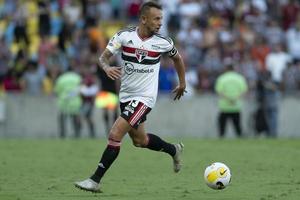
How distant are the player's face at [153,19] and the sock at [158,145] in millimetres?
1571

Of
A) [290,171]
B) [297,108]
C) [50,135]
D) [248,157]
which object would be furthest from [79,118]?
[290,171]

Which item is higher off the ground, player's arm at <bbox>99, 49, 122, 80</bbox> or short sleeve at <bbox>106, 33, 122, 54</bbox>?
short sleeve at <bbox>106, 33, 122, 54</bbox>

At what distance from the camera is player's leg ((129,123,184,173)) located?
13.2m

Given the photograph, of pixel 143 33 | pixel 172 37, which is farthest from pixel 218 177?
pixel 172 37

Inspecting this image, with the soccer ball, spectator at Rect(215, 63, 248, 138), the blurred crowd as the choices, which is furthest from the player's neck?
the blurred crowd

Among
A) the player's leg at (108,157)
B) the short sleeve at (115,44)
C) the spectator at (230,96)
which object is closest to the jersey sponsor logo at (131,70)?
the short sleeve at (115,44)

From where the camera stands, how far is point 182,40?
30156mm

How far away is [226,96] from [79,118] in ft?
14.3

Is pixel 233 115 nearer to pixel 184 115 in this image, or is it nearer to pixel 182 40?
pixel 184 115

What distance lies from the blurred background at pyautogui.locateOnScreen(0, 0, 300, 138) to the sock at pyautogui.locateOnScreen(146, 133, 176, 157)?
43.4 ft

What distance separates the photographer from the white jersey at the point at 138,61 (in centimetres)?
1278

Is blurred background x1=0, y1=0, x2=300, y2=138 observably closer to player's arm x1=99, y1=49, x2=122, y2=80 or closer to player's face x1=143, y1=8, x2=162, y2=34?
player's face x1=143, y1=8, x2=162, y2=34

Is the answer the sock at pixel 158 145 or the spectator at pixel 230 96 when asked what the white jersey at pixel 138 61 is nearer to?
the sock at pixel 158 145

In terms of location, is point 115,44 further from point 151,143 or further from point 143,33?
point 151,143
